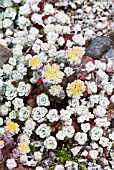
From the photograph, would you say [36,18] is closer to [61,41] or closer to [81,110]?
[61,41]

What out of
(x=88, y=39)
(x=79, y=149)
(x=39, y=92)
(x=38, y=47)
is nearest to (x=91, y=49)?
(x=88, y=39)

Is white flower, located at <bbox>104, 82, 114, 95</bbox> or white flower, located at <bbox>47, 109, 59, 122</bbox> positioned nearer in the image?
white flower, located at <bbox>47, 109, 59, 122</bbox>

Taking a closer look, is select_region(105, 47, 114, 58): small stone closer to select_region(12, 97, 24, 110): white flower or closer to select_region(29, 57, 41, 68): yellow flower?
select_region(29, 57, 41, 68): yellow flower

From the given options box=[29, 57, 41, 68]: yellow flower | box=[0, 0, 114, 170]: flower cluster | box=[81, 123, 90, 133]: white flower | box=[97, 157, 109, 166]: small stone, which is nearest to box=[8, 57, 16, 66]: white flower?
box=[0, 0, 114, 170]: flower cluster

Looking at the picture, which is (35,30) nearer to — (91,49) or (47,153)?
(91,49)

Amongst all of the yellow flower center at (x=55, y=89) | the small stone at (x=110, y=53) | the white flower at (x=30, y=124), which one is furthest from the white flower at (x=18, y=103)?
the small stone at (x=110, y=53)

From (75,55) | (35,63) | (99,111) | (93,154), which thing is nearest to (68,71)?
(75,55)
